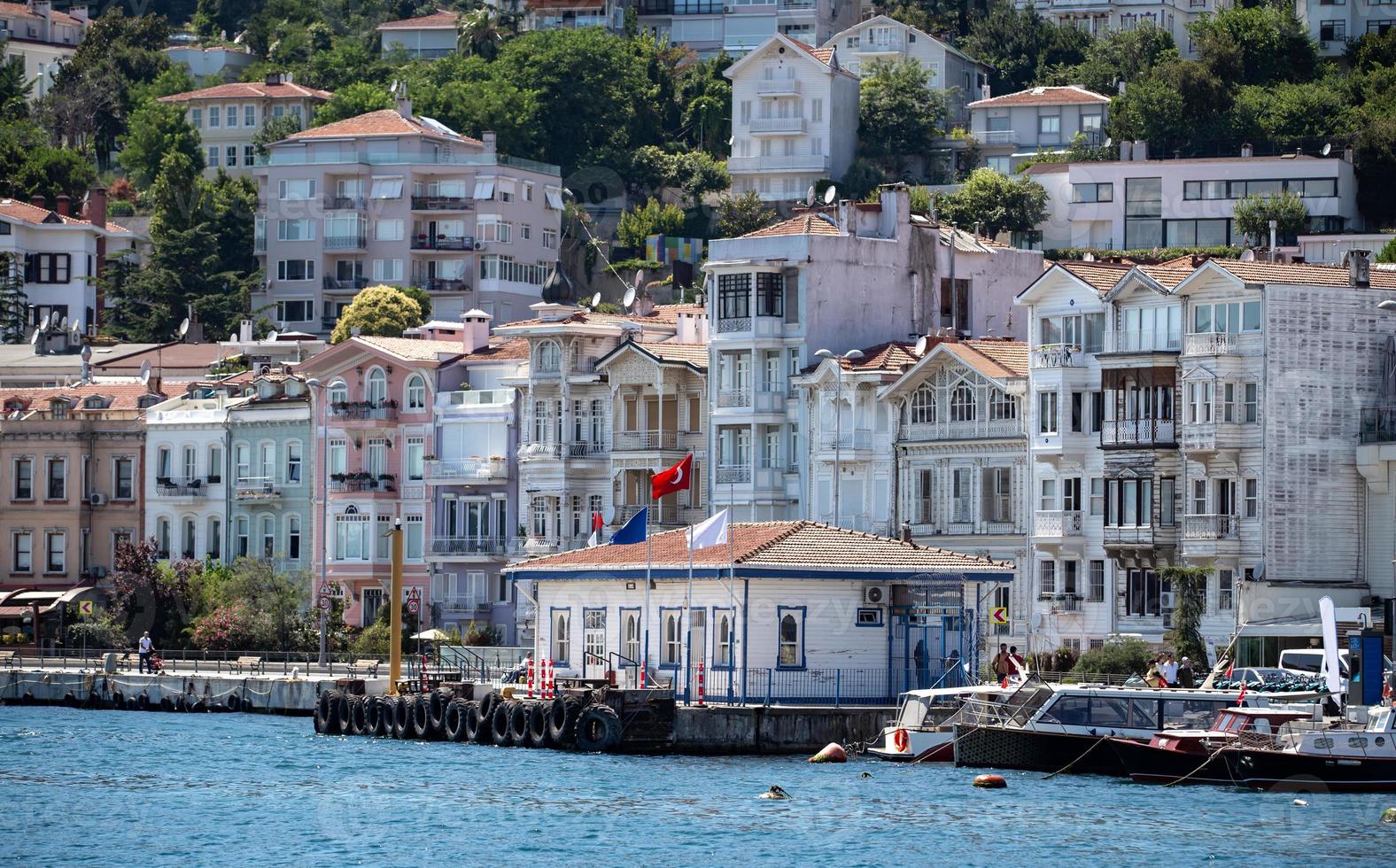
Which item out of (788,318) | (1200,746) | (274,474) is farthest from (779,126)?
(1200,746)

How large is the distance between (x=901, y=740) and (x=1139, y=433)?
16.9 metres

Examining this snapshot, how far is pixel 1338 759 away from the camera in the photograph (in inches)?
2394

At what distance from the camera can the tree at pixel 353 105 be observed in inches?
6029

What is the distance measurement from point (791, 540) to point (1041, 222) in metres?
61.3

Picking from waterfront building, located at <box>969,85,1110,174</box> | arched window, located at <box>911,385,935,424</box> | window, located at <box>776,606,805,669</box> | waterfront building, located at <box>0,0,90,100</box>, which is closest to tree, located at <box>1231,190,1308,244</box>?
waterfront building, located at <box>969,85,1110,174</box>

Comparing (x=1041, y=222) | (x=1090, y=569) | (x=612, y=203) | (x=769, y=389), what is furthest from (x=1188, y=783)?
(x=612, y=203)

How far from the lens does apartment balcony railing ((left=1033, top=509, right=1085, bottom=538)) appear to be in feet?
270

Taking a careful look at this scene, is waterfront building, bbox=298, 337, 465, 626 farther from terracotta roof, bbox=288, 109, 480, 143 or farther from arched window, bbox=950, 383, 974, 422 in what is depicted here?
terracotta roof, bbox=288, 109, 480, 143

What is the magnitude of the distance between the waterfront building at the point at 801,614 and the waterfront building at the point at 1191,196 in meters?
55.5

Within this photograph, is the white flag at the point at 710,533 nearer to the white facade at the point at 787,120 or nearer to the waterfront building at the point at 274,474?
the waterfront building at the point at 274,474

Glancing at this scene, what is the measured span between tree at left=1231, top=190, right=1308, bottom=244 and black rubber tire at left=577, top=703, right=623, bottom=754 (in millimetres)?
59113

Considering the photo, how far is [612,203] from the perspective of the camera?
496 ft

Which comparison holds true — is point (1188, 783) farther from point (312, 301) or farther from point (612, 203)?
point (612, 203)

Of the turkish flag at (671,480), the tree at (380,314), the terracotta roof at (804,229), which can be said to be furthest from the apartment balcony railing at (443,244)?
the turkish flag at (671,480)
